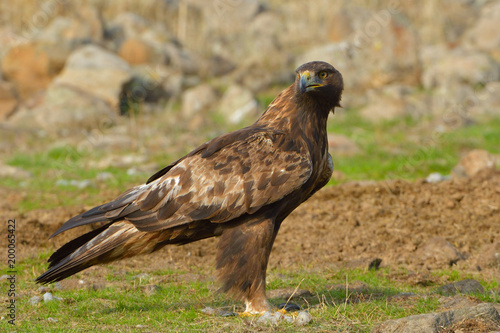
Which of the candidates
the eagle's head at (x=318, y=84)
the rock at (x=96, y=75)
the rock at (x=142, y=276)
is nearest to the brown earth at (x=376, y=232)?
the rock at (x=142, y=276)

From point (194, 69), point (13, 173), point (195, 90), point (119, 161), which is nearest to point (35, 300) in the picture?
point (13, 173)

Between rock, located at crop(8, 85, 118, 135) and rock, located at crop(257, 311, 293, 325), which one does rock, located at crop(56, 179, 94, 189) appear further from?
rock, located at crop(257, 311, 293, 325)

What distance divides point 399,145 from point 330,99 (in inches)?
347

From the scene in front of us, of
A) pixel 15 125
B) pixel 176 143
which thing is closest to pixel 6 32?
pixel 15 125

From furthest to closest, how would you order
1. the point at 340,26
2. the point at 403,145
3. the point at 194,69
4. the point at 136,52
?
the point at 340,26 < the point at 194,69 < the point at 136,52 < the point at 403,145

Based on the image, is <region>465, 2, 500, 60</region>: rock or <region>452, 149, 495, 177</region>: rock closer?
<region>452, 149, 495, 177</region>: rock

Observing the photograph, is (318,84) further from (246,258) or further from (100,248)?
(100,248)

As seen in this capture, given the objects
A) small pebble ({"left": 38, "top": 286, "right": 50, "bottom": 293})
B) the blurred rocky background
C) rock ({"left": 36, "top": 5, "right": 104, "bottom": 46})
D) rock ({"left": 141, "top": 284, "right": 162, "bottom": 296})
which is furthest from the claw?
rock ({"left": 36, "top": 5, "right": 104, "bottom": 46})

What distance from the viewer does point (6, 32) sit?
22281mm

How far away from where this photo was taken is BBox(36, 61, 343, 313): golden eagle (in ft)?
17.3

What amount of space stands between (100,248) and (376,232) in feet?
12.4

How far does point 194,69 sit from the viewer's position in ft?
72.1

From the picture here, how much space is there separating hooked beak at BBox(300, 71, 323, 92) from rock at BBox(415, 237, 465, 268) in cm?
277

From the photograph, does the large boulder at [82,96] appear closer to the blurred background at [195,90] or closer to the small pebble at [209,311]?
the blurred background at [195,90]
